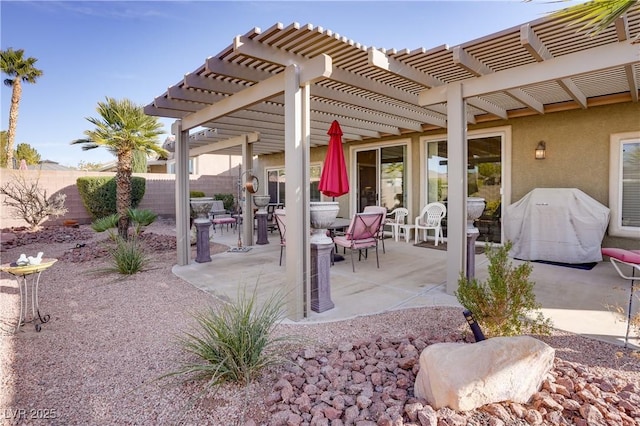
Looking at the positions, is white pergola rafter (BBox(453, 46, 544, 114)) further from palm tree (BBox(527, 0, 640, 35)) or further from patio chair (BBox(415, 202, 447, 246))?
patio chair (BBox(415, 202, 447, 246))

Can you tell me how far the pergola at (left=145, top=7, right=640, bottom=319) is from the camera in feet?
10.3

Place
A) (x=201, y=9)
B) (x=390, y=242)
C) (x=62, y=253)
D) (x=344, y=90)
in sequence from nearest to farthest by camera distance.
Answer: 1. (x=344, y=90)
2. (x=201, y=9)
3. (x=62, y=253)
4. (x=390, y=242)

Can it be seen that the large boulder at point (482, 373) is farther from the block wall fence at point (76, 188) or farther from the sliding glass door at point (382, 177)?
the block wall fence at point (76, 188)

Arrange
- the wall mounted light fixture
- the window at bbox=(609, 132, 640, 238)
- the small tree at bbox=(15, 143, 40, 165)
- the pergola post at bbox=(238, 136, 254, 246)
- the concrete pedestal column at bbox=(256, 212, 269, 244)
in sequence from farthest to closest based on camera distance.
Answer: the small tree at bbox=(15, 143, 40, 165)
the concrete pedestal column at bbox=(256, 212, 269, 244)
the pergola post at bbox=(238, 136, 254, 246)
the wall mounted light fixture
the window at bbox=(609, 132, 640, 238)

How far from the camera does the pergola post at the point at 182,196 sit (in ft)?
19.0

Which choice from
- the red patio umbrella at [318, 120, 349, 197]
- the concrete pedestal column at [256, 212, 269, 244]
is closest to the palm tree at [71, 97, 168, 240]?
the concrete pedestal column at [256, 212, 269, 244]

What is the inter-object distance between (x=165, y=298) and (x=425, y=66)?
4069 millimetres

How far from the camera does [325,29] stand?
304 centimetres

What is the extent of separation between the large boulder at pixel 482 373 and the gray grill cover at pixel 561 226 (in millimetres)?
4451

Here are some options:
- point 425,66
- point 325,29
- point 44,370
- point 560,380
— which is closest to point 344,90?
point 425,66

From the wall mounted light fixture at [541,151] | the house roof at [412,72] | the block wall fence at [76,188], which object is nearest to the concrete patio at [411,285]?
the wall mounted light fixture at [541,151]

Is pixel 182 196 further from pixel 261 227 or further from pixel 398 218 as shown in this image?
pixel 398 218

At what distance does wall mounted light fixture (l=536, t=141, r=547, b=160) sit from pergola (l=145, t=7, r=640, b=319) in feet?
2.23

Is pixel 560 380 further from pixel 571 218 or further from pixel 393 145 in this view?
pixel 393 145
